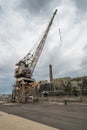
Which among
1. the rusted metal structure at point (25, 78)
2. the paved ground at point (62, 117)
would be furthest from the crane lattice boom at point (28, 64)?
the paved ground at point (62, 117)

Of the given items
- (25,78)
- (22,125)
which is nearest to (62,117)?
(22,125)

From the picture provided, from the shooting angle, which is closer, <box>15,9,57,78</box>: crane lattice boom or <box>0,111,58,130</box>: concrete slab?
<box>0,111,58,130</box>: concrete slab

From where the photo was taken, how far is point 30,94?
75.7m

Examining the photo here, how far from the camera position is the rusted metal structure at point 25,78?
7531 centimetres

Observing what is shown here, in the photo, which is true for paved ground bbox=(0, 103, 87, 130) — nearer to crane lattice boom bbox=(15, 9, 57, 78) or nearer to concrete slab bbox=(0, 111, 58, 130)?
concrete slab bbox=(0, 111, 58, 130)

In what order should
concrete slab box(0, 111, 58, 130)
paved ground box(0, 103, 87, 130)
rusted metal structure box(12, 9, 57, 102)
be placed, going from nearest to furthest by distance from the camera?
concrete slab box(0, 111, 58, 130), paved ground box(0, 103, 87, 130), rusted metal structure box(12, 9, 57, 102)

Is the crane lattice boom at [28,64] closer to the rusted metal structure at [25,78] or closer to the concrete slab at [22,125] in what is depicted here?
the rusted metal structure at [25,78]

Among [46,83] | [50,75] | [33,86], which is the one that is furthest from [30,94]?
[50,75]

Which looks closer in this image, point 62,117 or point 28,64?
point 62,117

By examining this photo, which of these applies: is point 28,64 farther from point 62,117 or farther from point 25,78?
point 62,117

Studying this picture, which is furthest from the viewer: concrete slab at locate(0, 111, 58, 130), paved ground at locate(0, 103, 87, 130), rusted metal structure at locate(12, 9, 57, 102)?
rusted metal structure at locate(12, 9, 57, 102)

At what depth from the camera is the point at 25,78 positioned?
7638cm

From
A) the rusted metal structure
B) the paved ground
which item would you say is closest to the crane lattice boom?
the rusted metal structure

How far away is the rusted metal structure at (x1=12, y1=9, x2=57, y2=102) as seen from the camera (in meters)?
75.3
